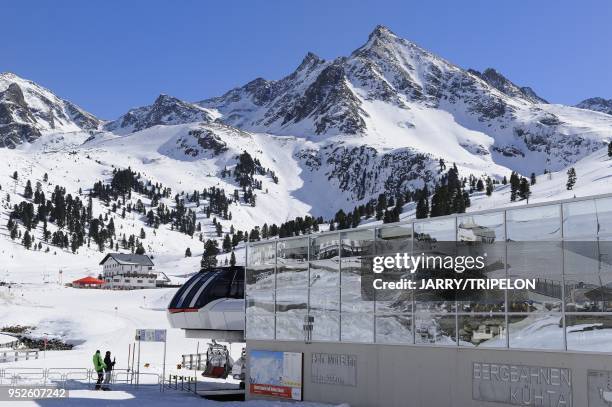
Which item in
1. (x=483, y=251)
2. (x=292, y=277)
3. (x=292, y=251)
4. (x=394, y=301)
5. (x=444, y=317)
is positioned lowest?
(x=444, y=317)

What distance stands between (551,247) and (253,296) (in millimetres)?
15658

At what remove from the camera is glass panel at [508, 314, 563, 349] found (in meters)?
21.2

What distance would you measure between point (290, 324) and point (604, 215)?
14.7m

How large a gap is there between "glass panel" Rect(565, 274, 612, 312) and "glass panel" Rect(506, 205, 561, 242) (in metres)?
1.44

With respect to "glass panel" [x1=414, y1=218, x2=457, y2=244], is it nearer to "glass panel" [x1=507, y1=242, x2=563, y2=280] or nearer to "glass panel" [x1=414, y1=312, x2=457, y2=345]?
"glass panel" [x1=507, y1=242, x2=563, y2=280]

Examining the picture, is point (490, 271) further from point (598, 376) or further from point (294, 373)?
point (294, 373)

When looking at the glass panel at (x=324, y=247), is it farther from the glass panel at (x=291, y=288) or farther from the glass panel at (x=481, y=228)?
the glass panel at (x=481, y=228)

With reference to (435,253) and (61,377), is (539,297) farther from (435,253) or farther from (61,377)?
(61,377)

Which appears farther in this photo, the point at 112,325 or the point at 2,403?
the point at 112,325

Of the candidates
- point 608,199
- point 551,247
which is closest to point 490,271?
point 551,247

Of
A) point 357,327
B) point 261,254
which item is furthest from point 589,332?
point 261,254

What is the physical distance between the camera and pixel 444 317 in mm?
24453

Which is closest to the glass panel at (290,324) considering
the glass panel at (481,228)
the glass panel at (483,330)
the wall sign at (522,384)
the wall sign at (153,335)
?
the wall sign at (153,335)

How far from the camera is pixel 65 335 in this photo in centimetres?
7350
